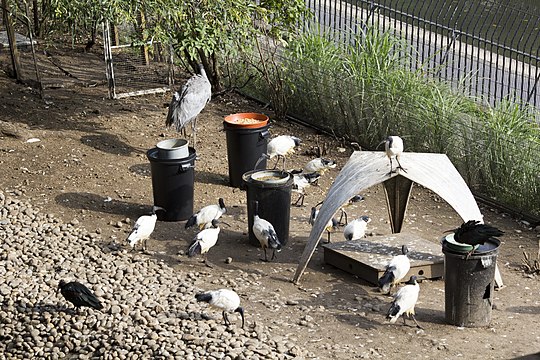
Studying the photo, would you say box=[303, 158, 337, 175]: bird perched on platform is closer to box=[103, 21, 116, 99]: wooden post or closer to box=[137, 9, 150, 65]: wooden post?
box=[137, 9, 150, 65]: wooden post

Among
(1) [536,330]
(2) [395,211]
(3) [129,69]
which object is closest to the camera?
(1) [536,330]

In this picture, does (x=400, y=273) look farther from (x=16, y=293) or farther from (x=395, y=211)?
(x=16, y=293)

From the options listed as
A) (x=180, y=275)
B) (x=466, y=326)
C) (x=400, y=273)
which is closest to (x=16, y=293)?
(x=180, y=275)

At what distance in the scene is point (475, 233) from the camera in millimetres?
7809

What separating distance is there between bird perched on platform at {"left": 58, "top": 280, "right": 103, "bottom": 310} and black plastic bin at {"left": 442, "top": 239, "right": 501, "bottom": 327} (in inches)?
117

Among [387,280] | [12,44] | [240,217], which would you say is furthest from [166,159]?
[12,44]

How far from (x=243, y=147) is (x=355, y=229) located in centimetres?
215

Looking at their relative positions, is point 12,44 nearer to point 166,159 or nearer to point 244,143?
point 244,143

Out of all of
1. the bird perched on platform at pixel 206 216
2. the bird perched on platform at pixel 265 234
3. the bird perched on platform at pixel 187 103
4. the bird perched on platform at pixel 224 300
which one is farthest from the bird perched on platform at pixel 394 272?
the bird perched on platform at pixel 187 103

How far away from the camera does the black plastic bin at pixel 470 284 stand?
7.93m

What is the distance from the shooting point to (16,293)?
853 cm

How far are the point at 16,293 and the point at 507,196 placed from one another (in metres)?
5.56

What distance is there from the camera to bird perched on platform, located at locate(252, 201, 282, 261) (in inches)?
363

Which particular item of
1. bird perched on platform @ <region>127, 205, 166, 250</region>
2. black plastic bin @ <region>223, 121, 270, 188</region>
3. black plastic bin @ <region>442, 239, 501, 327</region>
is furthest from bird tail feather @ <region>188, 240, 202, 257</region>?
black plastic bin @ <region>442, 239, 501, 327</region>
